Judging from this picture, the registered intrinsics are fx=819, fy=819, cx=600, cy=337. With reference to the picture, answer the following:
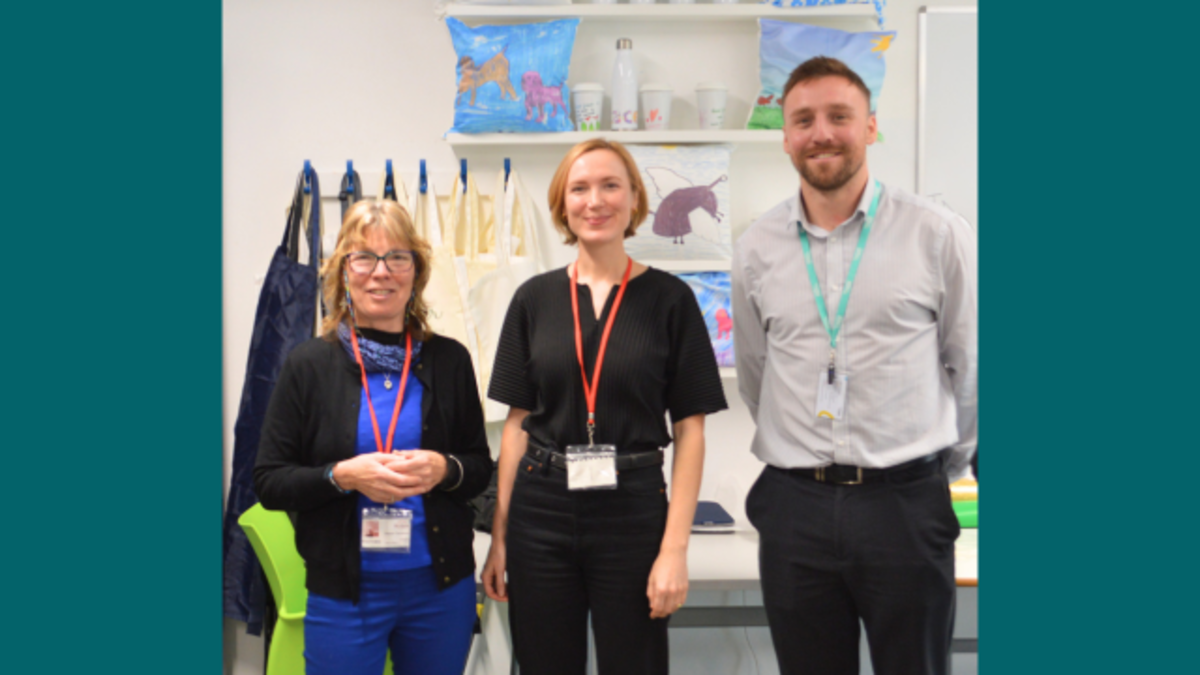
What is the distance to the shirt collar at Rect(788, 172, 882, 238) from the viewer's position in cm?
169

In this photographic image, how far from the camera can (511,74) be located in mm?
2719

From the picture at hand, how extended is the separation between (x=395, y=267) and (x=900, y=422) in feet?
3.46

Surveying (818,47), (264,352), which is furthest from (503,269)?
(818,47)

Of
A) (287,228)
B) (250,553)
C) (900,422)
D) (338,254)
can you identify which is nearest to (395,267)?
(338,254)

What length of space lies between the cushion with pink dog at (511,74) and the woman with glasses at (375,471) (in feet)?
3.73

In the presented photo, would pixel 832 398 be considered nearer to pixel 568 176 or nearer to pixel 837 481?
pixel 837 481

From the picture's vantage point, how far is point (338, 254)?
1671mm

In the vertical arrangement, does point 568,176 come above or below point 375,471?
above

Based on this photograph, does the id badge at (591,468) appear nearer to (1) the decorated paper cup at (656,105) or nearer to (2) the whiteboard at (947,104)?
(1) the decorated paper cup at (656,105)

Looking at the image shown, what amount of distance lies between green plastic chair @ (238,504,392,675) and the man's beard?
1.79 meters

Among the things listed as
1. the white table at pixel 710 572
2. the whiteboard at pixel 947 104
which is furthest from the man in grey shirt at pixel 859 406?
the whiteboard at pixel 947 104

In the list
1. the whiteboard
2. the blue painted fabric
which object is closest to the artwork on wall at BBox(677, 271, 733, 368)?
the whiteboard

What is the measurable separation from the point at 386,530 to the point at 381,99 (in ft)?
6.21

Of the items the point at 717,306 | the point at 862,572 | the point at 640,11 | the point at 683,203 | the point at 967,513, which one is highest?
the point at 640,11
